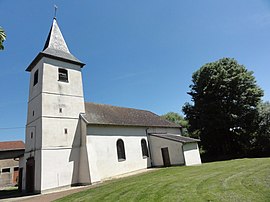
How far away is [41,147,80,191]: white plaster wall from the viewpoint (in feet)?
41.9

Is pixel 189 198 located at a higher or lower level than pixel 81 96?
lower

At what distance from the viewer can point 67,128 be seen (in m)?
15.1

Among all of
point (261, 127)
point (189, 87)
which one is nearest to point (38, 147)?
point (189, 87)

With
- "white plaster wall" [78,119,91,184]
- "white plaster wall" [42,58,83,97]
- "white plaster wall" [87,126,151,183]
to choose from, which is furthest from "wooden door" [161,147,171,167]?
"white plaster wall" [42,58,83,97]

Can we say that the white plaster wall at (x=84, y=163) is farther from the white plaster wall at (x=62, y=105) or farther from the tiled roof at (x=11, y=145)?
the tiled roof at (x=11, y=145)

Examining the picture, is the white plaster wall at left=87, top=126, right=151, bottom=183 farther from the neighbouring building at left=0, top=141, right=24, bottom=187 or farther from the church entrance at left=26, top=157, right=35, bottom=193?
the neighbouring building at left=0, top=141, right=24, bottom=187

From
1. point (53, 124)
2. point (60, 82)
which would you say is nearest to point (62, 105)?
point (53, 124)

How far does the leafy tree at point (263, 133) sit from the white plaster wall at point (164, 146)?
524 inches

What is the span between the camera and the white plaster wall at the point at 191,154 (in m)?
18.1

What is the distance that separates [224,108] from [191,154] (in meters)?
11.1

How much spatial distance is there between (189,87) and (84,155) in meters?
20.8

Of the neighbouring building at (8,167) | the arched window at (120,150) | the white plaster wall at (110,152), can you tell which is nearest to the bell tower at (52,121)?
the white plaster wall at (110,152)

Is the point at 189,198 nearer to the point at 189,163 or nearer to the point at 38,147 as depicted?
the point at 38,147

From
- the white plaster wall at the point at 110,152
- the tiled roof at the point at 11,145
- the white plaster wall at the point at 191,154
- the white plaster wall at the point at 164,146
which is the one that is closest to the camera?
the white plaster wall at the point at 110,152
